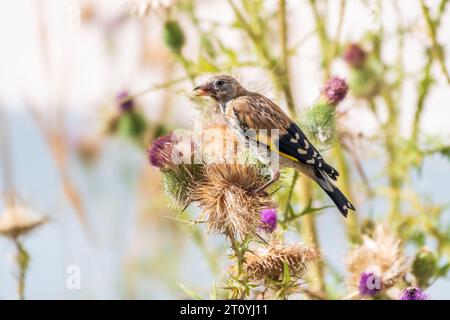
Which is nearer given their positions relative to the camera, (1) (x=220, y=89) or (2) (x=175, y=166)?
(2) (x=175, y=166)

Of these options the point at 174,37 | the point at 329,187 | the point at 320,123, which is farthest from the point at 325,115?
the point at 174,37

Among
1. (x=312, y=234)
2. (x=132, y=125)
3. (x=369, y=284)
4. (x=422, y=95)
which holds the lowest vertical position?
(x=369, y=284)

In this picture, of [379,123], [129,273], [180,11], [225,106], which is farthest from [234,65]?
[129,273]

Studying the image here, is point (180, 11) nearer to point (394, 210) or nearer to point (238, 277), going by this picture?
point (394, 210)

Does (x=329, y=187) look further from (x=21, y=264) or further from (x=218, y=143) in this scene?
(x=21, y=264)

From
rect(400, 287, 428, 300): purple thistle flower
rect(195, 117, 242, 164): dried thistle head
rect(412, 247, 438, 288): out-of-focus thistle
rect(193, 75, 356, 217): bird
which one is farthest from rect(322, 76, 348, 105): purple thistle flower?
rect(400, 287, 428, 300): purple thistle flower
